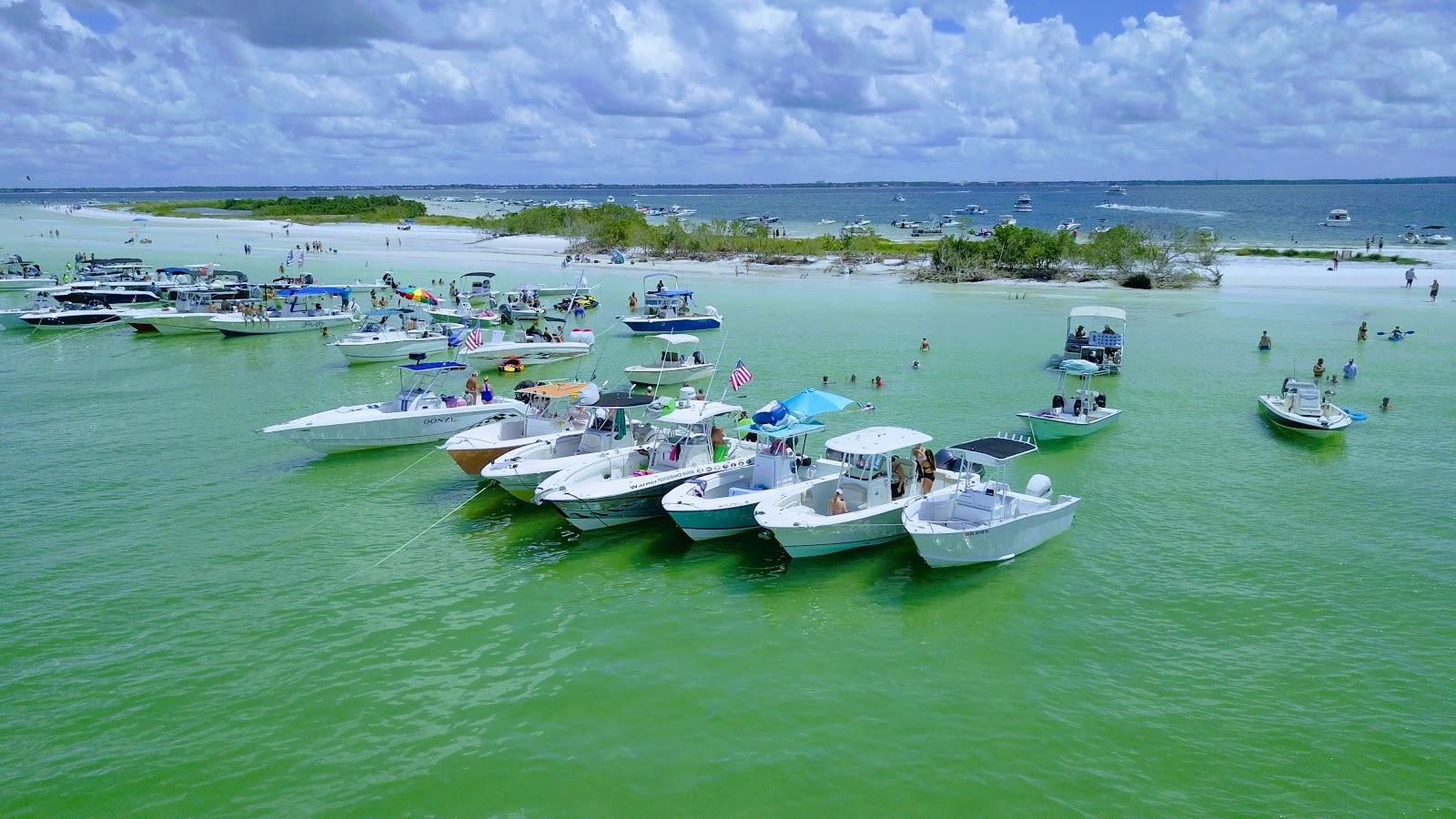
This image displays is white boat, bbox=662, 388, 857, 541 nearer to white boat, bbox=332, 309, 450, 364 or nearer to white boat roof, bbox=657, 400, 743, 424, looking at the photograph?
white boat roof, bbox=657, 400, 743, 424

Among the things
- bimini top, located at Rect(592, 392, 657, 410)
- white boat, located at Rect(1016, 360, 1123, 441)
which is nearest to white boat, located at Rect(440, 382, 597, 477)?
bimini top, located at Rect(592, 392, 657, 410)

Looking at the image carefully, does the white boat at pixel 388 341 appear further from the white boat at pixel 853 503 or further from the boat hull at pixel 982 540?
the boat hull at pixel 982 540

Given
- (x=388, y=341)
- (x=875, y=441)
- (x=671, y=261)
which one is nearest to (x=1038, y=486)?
(x=875, y=441)

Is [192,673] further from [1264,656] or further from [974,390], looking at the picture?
[974,390]

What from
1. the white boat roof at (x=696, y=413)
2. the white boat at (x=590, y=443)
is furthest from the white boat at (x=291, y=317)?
the white boat roof at (x=696, y=413)

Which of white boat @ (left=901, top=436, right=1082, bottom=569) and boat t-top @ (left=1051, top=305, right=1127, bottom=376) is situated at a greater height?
boat t-top @ (left=1051, top=305, right=1127, bottom=376)
